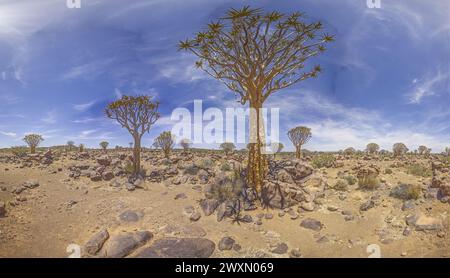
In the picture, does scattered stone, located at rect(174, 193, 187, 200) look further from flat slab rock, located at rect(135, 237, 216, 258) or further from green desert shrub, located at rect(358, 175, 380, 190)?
green desert shrub, located at rect(358, 175, 380, 190)

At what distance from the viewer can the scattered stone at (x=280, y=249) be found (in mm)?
7307

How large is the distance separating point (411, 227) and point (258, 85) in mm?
6740

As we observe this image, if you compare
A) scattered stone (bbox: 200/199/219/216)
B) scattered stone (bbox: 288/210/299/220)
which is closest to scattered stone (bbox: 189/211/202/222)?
scattered stone (bbox: 200/199/219/216)

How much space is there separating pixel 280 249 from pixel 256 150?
4165 millimetres

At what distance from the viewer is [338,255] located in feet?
23.0

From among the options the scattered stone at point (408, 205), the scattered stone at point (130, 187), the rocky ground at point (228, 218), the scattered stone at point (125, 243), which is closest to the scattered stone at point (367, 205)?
the rocky ground at point (228, 218)

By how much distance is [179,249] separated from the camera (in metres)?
7.31

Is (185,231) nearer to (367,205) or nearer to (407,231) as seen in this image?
(367,205)

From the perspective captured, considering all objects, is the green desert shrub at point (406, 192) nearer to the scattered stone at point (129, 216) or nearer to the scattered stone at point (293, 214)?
the scattered stone at point (293, 214)

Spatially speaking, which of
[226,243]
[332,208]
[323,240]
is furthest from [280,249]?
[332,208]

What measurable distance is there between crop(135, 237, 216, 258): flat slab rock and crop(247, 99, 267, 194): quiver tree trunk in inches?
135

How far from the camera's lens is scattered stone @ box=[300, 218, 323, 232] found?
8.37 meters
